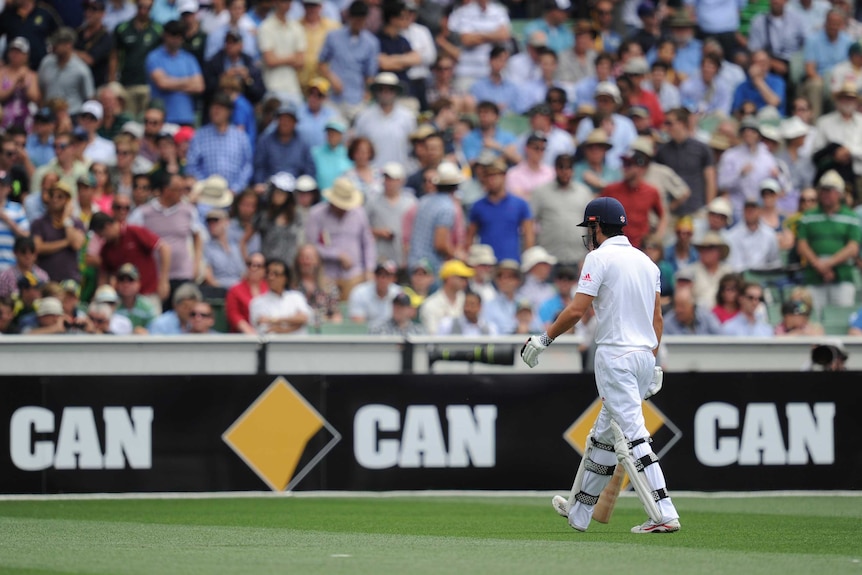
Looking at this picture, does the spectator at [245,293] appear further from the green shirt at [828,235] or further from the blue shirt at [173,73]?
the green shirt at [828,235]

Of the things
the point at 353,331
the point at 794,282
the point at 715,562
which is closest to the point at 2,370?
the point at 353,331

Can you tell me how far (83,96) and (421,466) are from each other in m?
→ 7.88

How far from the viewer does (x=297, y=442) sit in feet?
44.2

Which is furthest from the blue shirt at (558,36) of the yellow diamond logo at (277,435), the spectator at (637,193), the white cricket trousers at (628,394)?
the white cricket trousers at (628,394)

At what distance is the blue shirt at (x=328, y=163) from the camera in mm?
18109

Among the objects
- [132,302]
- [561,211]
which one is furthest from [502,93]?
[132,302]

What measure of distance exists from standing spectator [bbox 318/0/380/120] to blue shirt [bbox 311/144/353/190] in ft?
5.17

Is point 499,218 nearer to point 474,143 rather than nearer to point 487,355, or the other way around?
point 474,143

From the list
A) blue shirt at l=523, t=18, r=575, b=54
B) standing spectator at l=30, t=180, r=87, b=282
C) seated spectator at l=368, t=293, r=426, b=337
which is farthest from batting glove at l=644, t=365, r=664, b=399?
blue shirt at l=523, t=18, r=575, b=54

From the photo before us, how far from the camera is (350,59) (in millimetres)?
19797

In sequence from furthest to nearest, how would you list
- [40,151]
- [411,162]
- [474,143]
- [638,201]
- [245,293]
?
[474,143]
[411,162]
[40,151]
[638,201]
[245,293]

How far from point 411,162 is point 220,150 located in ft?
7.54

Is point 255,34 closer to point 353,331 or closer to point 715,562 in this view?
point 353,331

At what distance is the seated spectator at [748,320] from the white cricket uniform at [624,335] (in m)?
6.14
